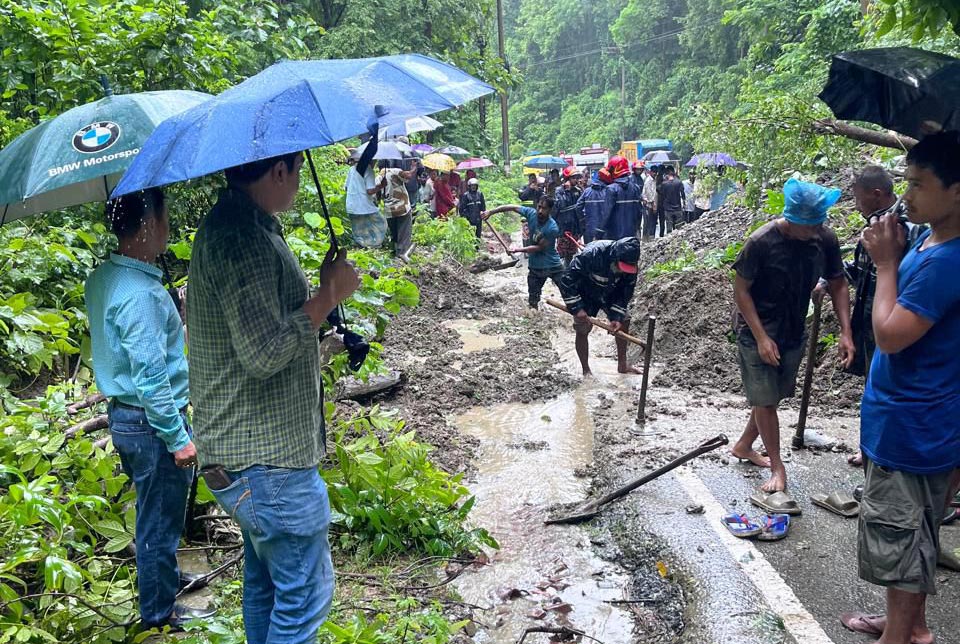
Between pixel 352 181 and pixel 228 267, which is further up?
pixel 228 267

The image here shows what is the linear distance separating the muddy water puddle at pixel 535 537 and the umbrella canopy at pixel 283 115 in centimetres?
262

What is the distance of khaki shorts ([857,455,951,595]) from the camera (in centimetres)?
265

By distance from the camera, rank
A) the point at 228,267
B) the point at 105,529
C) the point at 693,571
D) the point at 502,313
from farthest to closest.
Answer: the point at 502,313, the point at 693,571, the point at 105,529, the point at 228,267

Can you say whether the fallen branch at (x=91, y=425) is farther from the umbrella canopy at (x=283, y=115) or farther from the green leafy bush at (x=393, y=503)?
the umbrella canopy at (x=283, y=115)

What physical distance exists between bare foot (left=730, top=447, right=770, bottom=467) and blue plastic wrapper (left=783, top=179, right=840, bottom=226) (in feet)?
5.79

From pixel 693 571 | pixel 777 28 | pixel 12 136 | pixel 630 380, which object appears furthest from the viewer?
pixel 777 28

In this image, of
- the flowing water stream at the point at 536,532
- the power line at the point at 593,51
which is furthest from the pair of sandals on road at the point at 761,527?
the power line at the point at 593,51

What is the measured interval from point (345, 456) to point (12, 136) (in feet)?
13.1

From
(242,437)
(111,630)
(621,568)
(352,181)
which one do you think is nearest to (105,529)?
(111,630)

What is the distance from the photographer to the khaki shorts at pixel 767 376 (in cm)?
453

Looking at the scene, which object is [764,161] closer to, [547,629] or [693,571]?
[693,571]

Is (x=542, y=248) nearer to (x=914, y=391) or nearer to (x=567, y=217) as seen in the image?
(x=567, y=217)

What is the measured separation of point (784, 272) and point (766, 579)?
192 centimetres

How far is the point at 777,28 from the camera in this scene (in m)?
22.7
